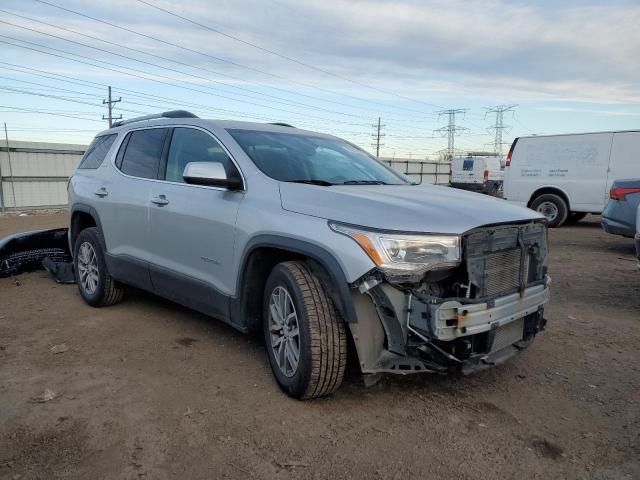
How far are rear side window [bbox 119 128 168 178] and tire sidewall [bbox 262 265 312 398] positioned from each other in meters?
1.78

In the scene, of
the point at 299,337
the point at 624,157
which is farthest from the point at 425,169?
the point at 299,337

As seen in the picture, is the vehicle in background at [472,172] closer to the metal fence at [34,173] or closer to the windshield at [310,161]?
the metal fence at [34,173]

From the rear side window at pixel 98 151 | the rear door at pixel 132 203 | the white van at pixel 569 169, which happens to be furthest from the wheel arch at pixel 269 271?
the white van at pixel 569 169

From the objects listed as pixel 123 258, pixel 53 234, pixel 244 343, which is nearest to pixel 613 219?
pixel 244 343

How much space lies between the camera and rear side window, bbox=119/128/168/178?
180 inches

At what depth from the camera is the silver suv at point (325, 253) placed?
2.85 meters

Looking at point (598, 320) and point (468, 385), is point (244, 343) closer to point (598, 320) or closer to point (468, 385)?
point (468, 385)

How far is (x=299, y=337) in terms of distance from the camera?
312 centimetres

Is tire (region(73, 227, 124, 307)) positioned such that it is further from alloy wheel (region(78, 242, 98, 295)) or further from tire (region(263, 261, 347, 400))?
tire (region(263, 261, 347, 400))

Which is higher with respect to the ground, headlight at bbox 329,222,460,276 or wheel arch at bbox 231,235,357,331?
headlight at bbox 329,222,460,276

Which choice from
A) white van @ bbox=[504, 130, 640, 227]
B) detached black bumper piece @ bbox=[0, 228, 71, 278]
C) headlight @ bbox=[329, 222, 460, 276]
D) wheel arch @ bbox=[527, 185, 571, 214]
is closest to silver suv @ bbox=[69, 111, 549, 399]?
headlight @ bbox=[329, 222, 460, 276]

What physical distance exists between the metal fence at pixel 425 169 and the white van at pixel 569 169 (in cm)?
2310

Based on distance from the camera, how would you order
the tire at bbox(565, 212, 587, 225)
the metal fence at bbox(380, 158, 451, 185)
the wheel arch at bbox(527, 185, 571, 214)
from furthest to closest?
the metal fence at bbox(380, 158, 451, 185) < the tire at bbox(565, 212, 587, 225) < the wheel arch at bbox(527, 185, 571, 214)

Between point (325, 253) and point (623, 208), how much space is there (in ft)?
23.2
